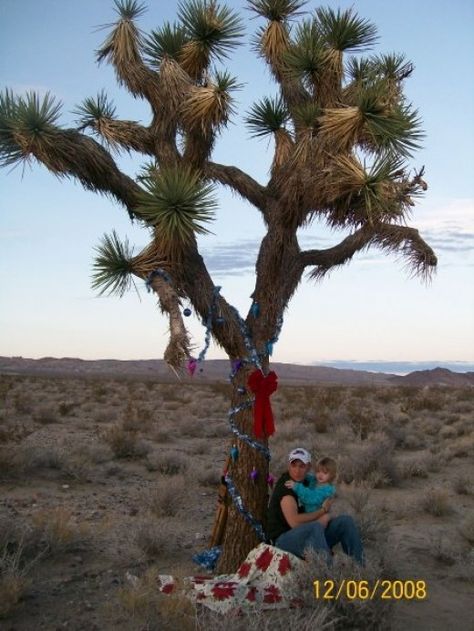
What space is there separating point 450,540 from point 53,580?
16.2 feet

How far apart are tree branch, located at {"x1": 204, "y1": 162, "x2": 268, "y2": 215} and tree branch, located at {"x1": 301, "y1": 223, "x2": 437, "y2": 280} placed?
755mm

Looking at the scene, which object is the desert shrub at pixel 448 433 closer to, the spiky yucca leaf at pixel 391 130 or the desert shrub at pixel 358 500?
the desert shrub at pixel 358 500

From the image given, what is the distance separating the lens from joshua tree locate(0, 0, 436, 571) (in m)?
6.01

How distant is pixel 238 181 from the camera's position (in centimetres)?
707

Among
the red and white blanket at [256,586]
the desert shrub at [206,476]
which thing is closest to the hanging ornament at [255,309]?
the red and white blanket at [256,586]

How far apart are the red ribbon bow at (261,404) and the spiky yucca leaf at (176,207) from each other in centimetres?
151

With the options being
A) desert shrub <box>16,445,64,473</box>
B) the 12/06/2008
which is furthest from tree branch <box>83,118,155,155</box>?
desert shrub <box>16,445,64,473</box>

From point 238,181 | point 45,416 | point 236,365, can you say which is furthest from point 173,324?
point 45,416

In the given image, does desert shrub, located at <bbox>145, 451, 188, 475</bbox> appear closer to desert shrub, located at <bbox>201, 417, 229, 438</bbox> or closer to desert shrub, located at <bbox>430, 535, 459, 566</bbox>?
desert shrub, located at <bbox>201, 417, 229, 438</bbox>

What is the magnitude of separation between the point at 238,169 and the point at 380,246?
5.71 feet

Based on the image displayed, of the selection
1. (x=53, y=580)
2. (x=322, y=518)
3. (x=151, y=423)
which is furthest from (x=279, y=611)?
(x=151, y=423)

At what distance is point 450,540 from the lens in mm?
8516

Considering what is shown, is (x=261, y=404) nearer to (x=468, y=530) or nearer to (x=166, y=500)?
(x=166, y=500)

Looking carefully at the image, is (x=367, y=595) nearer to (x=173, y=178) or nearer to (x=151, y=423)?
(x=173, y=178)
